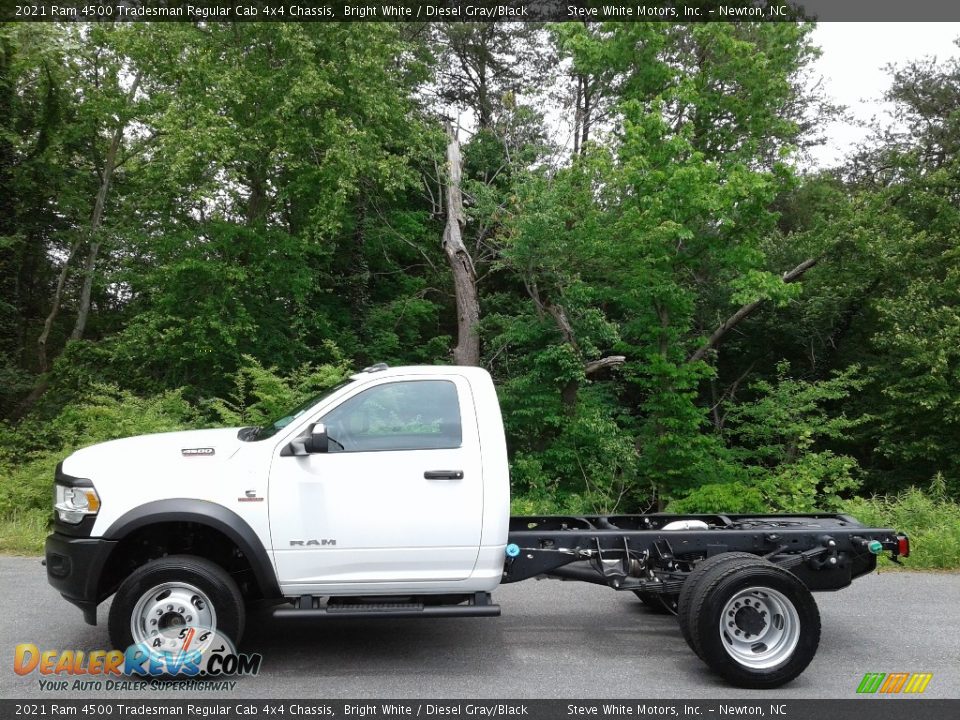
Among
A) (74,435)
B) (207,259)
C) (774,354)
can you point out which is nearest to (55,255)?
(207,259)

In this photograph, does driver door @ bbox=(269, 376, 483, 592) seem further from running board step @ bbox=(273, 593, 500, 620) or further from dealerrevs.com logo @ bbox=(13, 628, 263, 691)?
dealerrevs.com logo @ bbox=(13, 628, 263, 691)

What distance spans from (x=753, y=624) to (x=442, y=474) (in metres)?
2.29

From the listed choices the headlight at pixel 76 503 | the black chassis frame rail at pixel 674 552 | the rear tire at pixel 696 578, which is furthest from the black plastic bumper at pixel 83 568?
the rear tire at pixel 696 578

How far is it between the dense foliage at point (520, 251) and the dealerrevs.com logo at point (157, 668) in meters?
7.41

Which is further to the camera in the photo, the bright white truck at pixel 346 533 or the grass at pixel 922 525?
the grass at pixel 922 525

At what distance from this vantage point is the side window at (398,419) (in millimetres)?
5355

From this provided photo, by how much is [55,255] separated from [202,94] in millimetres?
9623

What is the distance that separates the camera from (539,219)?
15609 millimetres

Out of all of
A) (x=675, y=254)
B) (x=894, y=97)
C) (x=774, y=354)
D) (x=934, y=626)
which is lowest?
(x=934, y=626)

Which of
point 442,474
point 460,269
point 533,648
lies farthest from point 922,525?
point 460,269

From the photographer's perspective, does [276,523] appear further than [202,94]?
No

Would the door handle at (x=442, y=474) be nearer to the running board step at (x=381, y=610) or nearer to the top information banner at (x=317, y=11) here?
the running board step at (x=381, y=610)

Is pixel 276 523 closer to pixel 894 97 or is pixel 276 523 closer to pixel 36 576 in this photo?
pixel 36 576

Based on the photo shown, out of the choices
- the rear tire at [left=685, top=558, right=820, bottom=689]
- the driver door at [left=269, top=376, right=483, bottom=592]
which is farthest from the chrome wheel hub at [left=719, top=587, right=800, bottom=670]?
the driver door at [left=269, top=376, right=483, bottom=592]
